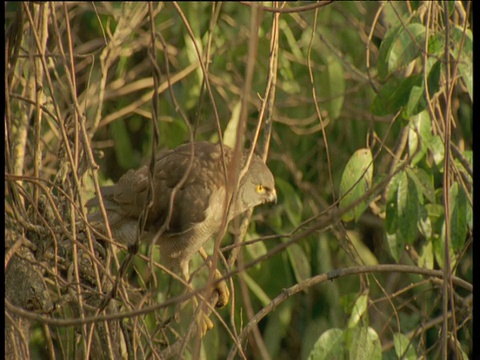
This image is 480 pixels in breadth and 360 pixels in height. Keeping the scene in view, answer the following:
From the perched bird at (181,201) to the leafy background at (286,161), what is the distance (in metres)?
0.15

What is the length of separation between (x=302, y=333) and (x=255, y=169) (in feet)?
7.60

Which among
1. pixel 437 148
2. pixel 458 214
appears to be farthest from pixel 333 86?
pixel 458 214

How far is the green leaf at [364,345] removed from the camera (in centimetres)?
326

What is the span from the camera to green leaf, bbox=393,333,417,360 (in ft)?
11.1

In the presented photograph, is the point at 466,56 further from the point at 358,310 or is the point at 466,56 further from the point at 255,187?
the point at 255,187

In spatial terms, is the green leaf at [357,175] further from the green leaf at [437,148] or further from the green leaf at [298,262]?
the green leaf at [298,262]

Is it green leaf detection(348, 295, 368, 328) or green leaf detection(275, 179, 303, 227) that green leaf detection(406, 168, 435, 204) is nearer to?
green leaf detection(348, 295, 368, 328)

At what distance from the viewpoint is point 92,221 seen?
12.2ft

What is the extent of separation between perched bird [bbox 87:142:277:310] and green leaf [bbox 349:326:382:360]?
2.76 feet

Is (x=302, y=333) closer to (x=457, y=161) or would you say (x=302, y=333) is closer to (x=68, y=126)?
(x=457, y=161)

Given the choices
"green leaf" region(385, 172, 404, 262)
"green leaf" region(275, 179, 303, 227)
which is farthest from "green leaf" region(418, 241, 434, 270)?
"green leaf" region(275, 179, 303, 227)

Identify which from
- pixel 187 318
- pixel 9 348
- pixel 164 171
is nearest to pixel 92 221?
pixel 164 171

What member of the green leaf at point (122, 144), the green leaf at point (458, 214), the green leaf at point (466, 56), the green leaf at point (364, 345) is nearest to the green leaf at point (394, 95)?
Answer: the green leaf at point (466, 56)

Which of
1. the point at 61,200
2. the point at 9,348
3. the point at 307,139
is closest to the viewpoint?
the point at 9,348
